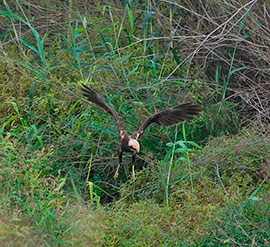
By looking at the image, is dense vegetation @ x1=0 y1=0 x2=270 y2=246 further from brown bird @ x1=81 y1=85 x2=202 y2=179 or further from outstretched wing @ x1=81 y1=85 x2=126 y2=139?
outstretched wing @ x1=81 y1=85 x2=126 y2=139

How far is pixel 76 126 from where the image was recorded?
595 centimetres

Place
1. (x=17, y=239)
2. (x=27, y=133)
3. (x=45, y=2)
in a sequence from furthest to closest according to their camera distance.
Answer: (x=45, y=2) → (x=27, y=133) → (x=17, y=239)

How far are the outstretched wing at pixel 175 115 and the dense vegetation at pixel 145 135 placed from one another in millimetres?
273

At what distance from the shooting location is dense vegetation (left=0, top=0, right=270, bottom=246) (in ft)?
14.4

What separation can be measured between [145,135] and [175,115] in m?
0.84

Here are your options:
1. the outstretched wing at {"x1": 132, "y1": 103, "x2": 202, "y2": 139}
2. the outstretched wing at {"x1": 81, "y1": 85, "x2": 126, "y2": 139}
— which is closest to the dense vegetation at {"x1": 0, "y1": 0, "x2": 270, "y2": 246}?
the outstretched wing at {"x1": 132, "y1": 103, "x2": 202, "y2": 139}

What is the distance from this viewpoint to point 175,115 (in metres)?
5.18

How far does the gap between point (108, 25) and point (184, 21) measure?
777 mm

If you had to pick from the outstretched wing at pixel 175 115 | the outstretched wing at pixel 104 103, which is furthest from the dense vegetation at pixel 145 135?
the outstretched wing at pixel 104 103

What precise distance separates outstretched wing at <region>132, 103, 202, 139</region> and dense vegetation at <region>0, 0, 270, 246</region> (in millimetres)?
273

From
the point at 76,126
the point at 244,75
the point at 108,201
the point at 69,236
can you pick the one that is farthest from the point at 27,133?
the point at 244,75

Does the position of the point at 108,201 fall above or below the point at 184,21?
below

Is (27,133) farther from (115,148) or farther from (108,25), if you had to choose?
(108,25)

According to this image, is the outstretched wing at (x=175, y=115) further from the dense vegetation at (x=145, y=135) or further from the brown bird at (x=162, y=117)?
the dense vegetation at (x=145, y=135)
